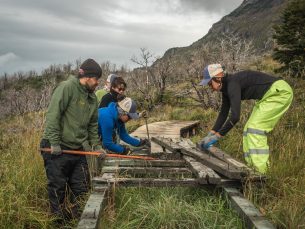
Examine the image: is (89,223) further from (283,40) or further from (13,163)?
(283,40)

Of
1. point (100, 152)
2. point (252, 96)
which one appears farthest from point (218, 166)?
point (252, 96)

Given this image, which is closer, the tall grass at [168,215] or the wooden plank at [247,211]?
the wooden plank at [247,211]

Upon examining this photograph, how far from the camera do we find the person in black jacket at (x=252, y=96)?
17.6 feet

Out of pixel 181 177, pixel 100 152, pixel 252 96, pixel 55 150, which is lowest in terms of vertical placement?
pixel 181 177

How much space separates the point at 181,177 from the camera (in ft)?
16.4

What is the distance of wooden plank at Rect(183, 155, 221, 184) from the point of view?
4.39 m

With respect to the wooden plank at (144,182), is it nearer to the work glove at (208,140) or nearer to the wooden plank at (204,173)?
the wooden plank at (204,173)

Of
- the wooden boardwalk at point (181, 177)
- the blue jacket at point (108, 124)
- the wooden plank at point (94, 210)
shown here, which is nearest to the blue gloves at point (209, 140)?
the wooden boardwalk at point (181, 177)

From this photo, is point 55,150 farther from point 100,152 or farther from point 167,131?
point 167,131

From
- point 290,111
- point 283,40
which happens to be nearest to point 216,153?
point 290,111

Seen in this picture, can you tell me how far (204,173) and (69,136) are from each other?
5.34 ft

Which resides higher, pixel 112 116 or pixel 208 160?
pixel 112 116

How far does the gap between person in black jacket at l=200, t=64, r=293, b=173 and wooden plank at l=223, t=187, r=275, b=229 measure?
1.15 metres

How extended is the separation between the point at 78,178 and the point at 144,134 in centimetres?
509
